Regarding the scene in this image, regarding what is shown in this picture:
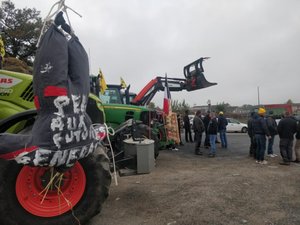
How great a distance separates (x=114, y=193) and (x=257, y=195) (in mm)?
2655

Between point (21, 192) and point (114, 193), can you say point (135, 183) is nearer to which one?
point (114, 193)

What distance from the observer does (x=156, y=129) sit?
405 inches

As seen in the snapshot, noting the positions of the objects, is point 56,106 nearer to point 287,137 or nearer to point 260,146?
point 260,146

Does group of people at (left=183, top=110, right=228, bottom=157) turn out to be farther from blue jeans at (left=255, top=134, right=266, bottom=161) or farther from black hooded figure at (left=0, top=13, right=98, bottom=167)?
black hooded figure at (left=0, top=13, right=98, bottom=167)

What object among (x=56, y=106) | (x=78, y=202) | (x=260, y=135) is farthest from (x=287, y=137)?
(x=56, y=106)

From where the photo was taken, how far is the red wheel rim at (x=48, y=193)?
3.54m

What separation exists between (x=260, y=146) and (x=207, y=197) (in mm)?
4765

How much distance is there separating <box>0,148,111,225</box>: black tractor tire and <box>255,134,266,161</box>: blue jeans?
6.76 metres

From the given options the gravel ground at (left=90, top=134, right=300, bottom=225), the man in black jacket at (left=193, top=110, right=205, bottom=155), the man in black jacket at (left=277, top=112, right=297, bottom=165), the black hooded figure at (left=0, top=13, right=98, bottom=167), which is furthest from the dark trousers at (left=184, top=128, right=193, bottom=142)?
the black hooded figure at (left=0, top=13, right=98, bottom=167)

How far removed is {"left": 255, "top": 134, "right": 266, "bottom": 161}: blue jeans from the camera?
934 centimetres

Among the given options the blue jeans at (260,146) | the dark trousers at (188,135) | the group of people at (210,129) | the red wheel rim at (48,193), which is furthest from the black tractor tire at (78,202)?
the dark trousers at (188,135)

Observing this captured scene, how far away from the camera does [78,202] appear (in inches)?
145

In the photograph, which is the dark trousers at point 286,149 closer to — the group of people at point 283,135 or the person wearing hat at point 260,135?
the group of people at point 283,135

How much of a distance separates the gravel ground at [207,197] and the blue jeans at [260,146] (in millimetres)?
903
